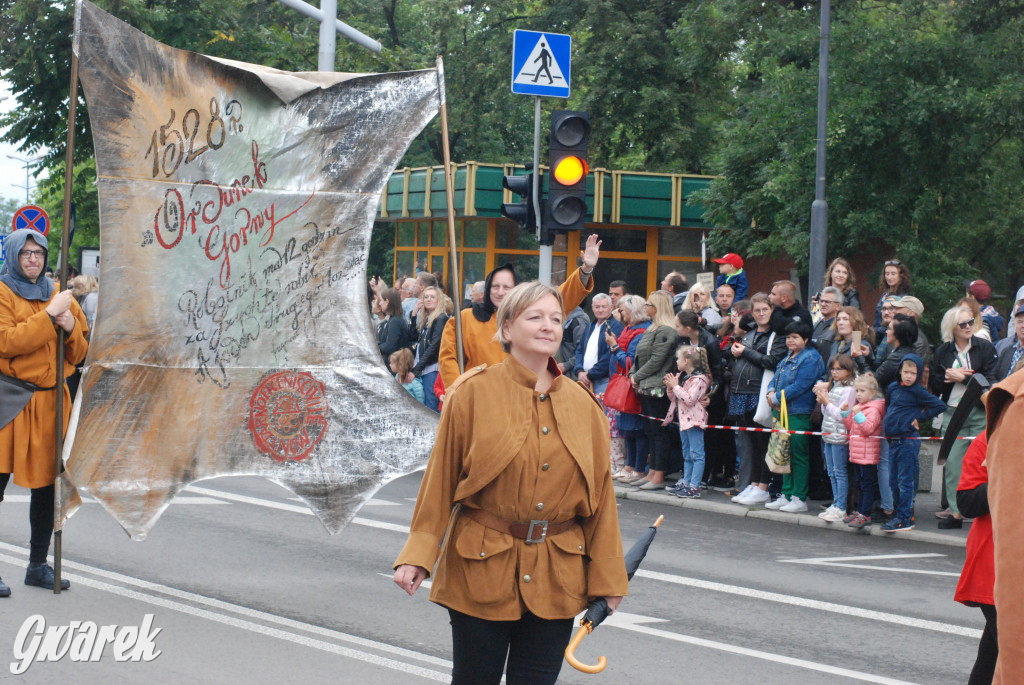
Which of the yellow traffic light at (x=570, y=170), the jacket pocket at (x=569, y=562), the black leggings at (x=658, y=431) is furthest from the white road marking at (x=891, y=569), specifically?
the jacket pocket at (x=569, y=562)

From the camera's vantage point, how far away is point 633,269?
31922 millimetres

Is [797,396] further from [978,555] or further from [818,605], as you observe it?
→ [978,555]

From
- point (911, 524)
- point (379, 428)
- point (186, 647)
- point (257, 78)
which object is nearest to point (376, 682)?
point (186, 647)

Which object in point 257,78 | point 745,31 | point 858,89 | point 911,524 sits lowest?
point 911,524

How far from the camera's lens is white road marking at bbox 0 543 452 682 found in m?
5.87

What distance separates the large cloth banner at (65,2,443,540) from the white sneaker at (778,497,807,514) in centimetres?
527

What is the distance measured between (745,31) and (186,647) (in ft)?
69.6

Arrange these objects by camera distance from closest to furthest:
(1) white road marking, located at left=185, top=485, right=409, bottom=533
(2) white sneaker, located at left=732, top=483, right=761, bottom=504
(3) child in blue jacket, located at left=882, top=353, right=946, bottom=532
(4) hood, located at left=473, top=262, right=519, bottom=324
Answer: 1. (4) hood, located at left=473, top=262, right=519, bottom=324
2. (1) white road marking, located at left=185, top=485, right=409, bottom=533
3. (3) child in blue jacket, located at left=882, top=353, right=946, bottom=532
4. (2) white sneaker, located at left=732, top=483, right=761, bottom=504

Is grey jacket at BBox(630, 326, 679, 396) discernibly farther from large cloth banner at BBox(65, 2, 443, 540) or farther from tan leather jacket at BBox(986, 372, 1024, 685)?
tan leather jacket at BBox(986, 372, 1024, 685)

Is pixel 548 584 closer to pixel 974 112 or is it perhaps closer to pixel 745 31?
pixel 974 112

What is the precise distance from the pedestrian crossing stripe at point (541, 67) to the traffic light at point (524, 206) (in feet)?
3.03

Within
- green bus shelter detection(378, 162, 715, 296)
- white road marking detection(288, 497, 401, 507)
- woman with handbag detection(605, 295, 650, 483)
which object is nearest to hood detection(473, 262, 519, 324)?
white road marking detection(288, 497, 401, 507)

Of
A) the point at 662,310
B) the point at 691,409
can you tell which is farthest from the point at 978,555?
the point at 662,310

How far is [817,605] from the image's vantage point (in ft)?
25.0
